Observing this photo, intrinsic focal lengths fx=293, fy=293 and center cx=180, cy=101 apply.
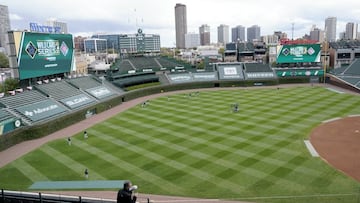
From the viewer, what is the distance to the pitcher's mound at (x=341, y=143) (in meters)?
26.3

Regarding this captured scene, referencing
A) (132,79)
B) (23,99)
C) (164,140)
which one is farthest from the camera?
(132,79)

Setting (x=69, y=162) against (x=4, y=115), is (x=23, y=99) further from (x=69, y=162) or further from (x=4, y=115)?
(x=69, y=162)

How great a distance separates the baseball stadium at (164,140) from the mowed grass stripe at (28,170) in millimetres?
100

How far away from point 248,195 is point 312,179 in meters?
6.04

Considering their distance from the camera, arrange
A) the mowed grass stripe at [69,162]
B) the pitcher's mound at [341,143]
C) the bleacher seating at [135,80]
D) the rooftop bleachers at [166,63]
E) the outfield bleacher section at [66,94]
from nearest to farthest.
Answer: the mowed grass stripe at [69,162]
the pitcher's mound at [341,143]
the outfield bleacher section at [66,94]
the bleacher seating at [135,80]
the rooftop bleachers at [166,63]

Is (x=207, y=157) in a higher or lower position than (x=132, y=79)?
lower

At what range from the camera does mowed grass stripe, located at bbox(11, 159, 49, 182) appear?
26.0 meters

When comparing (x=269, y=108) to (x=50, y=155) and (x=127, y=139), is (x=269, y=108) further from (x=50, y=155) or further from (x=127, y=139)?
(x=50, y=155)

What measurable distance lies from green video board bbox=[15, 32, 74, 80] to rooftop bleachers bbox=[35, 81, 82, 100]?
234cm

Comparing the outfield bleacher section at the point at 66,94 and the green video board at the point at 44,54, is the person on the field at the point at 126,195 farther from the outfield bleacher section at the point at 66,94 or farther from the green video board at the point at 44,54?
the outfield bleacher section at the point at 66,94

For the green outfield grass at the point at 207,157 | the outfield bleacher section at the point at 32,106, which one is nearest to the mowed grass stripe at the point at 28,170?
the green outfield grass at the point at 207,157

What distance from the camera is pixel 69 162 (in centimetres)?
2953

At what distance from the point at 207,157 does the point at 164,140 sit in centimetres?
762

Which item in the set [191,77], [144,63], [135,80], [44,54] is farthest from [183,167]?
[144,63]
